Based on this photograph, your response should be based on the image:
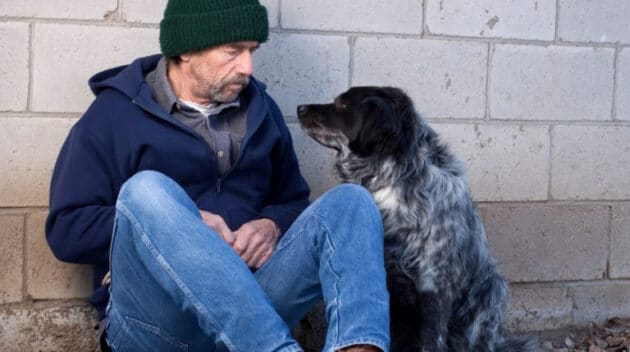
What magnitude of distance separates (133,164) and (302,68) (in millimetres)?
1082

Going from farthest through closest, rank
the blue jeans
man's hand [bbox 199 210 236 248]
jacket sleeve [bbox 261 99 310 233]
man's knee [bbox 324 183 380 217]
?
jacket sleeve [bbox 261 99 310 233] → man's hand [bbox 199 210 236 248] → man's knee [bbox 324 183 380 217] → the blue jeans

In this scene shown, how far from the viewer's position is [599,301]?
457 cm

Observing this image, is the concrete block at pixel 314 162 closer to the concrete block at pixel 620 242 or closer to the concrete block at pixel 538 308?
the concrete block at pixel 538 308

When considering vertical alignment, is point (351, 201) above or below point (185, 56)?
below

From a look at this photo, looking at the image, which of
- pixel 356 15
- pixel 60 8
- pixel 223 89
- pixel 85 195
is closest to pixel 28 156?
pixel 60 8

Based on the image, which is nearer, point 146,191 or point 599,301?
point 146,191

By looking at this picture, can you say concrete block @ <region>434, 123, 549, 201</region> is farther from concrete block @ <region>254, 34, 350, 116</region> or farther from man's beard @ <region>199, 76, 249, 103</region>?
man's beard @ <region>199, 76, 249, 103</region>

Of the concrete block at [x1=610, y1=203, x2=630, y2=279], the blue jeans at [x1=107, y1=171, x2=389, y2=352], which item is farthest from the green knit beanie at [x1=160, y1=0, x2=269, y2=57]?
the concrete block at [x1=610, y1=203, x2=630, y2=279]

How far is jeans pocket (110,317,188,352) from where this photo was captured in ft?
8.98

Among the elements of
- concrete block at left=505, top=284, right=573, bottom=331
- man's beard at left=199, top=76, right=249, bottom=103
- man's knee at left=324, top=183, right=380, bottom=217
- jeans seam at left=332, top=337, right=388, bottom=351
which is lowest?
concrete block at left=505, top=284, right=573, bottom=331

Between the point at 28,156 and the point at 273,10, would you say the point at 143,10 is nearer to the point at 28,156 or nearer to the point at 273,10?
the point at 273,10

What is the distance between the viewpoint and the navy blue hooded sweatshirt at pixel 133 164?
2.97m

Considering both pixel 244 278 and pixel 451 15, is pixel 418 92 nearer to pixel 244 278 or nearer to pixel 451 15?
pixel 451 15

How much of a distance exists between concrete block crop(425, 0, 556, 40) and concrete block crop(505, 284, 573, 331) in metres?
1.13
